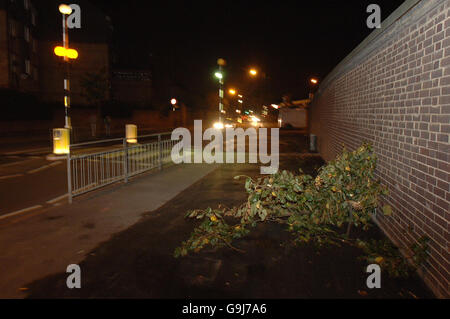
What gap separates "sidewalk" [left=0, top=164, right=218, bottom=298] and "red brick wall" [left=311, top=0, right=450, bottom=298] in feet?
14.2

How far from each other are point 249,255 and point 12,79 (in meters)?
33.7

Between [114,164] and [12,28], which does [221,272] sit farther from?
[12,28]

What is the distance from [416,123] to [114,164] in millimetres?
8187

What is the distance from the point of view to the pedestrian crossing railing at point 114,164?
804 centimetres

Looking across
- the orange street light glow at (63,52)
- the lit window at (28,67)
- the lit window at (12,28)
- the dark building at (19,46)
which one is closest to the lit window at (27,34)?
the dark building at (19,46)

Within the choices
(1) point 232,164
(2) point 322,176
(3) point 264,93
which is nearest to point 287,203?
(2) point 322,176

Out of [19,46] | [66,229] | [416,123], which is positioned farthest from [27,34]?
[416,123]

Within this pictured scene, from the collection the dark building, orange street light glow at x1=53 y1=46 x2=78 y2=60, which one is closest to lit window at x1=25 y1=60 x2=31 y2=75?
the dark building

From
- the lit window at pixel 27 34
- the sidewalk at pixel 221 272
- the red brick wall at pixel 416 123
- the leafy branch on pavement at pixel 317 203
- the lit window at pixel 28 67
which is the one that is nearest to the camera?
the red brick wall at pixel 416 123

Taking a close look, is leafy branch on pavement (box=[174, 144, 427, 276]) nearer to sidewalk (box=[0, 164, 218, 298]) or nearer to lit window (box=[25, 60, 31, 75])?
sidewalk (box=[0, 164, 218, 298])

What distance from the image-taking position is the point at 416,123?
424 centimetres

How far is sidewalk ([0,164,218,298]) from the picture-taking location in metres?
4.37

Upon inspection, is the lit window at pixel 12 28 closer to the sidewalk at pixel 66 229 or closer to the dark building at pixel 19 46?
the dark building at pixel 19 46

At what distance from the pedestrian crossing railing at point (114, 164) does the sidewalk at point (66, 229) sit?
12.4 inches
